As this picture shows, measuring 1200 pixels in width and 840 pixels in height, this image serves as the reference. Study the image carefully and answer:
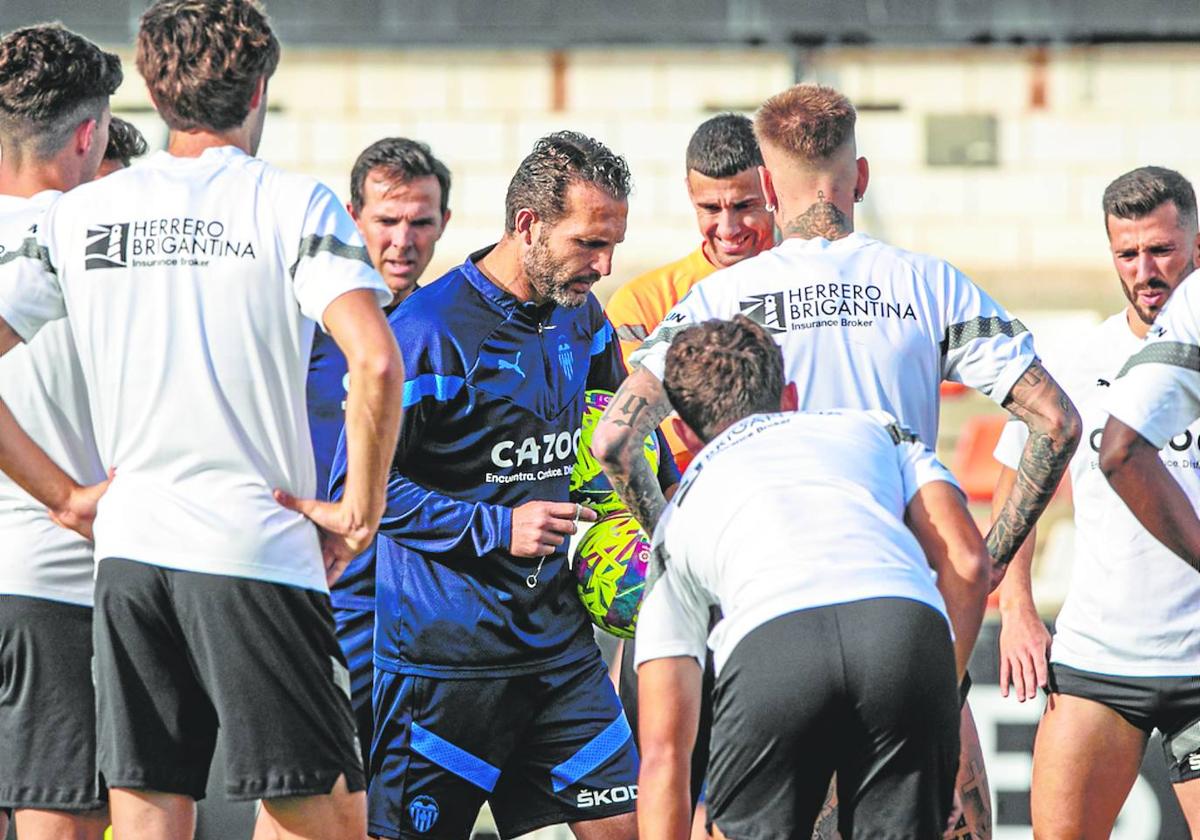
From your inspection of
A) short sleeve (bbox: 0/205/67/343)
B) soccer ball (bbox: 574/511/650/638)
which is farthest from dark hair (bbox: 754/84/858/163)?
short sleeve (bbox: 0/205/67/343)

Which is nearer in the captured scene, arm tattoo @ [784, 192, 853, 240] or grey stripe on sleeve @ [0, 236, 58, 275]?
grey stripe on sleeve @ [0, 236, 58, 275]

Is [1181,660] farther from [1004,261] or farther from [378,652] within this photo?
[1004,261]

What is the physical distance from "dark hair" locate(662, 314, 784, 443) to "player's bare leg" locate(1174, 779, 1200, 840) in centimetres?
239

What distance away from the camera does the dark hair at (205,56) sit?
13.3 feet

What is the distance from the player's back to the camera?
13.1 feet

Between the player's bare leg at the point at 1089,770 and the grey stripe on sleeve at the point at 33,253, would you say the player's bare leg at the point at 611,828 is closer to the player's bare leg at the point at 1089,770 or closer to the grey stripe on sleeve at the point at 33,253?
the player's bare leg at the point at 1089,770

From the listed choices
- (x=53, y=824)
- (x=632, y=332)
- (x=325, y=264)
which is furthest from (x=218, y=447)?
(x=632, y=332)

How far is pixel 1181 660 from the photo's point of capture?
225 inches

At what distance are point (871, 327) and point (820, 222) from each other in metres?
0.34

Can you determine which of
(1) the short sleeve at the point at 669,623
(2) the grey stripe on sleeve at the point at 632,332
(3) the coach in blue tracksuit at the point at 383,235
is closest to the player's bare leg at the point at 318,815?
(1) the short sleeve at the point at 669,623

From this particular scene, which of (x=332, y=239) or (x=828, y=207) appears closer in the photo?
(x=332, y=239)

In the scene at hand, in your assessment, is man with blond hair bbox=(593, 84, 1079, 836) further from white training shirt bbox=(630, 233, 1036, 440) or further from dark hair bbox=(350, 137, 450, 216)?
dark hair bbox=(350, 137, 450, 216)

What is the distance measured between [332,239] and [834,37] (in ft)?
31.1

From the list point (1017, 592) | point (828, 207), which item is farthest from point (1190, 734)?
point (828, 207)
